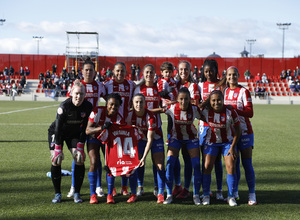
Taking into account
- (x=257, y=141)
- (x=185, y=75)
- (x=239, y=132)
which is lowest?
(x=257, y=141)

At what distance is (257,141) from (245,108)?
22.0 ft

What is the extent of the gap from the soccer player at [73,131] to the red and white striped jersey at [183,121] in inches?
47.9

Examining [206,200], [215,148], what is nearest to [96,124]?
[215,148]

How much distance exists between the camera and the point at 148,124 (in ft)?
17.9

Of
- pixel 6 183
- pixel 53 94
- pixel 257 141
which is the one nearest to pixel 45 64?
pixel 53 94

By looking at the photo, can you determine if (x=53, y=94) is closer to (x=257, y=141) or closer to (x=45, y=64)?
(x=45, y=64)

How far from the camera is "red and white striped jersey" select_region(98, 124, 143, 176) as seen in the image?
5.41 metres

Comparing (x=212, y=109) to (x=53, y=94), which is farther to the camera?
(x=53, y=94)

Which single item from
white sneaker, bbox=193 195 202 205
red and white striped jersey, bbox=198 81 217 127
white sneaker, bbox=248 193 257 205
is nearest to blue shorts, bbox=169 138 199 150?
red and white striped jersey, bbox=198 81 217 127

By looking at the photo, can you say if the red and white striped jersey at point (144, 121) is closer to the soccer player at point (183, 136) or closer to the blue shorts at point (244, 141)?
the soccer player at point (183, 136)

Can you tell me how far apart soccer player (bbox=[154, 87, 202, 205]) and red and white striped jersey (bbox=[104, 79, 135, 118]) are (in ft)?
3.25

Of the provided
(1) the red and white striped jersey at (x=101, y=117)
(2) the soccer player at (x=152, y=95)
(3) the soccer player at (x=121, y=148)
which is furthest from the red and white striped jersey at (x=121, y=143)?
(2) the soccer player at (x=152, y=95)

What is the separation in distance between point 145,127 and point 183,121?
1.82 feet

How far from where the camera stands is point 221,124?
5242mm
